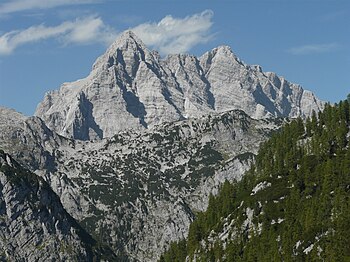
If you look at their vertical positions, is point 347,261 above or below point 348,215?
below

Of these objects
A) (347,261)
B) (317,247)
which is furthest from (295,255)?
(347,261)

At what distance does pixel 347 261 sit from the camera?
583 feet

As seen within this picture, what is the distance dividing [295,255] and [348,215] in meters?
19.8

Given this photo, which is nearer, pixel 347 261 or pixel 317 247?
pixel 347 261

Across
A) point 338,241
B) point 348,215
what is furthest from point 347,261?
point 348,215

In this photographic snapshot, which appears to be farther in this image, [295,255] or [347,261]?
[295,255]

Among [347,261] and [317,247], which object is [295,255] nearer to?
[317,247]

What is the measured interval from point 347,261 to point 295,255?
2384cm

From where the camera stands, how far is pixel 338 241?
186125 millimetres

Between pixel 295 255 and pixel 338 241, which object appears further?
pixel 295 255

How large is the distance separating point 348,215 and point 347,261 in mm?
22598

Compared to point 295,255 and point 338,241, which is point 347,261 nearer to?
point 338,241

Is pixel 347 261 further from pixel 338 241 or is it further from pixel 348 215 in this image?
pixel 348 215

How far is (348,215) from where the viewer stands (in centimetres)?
19725
